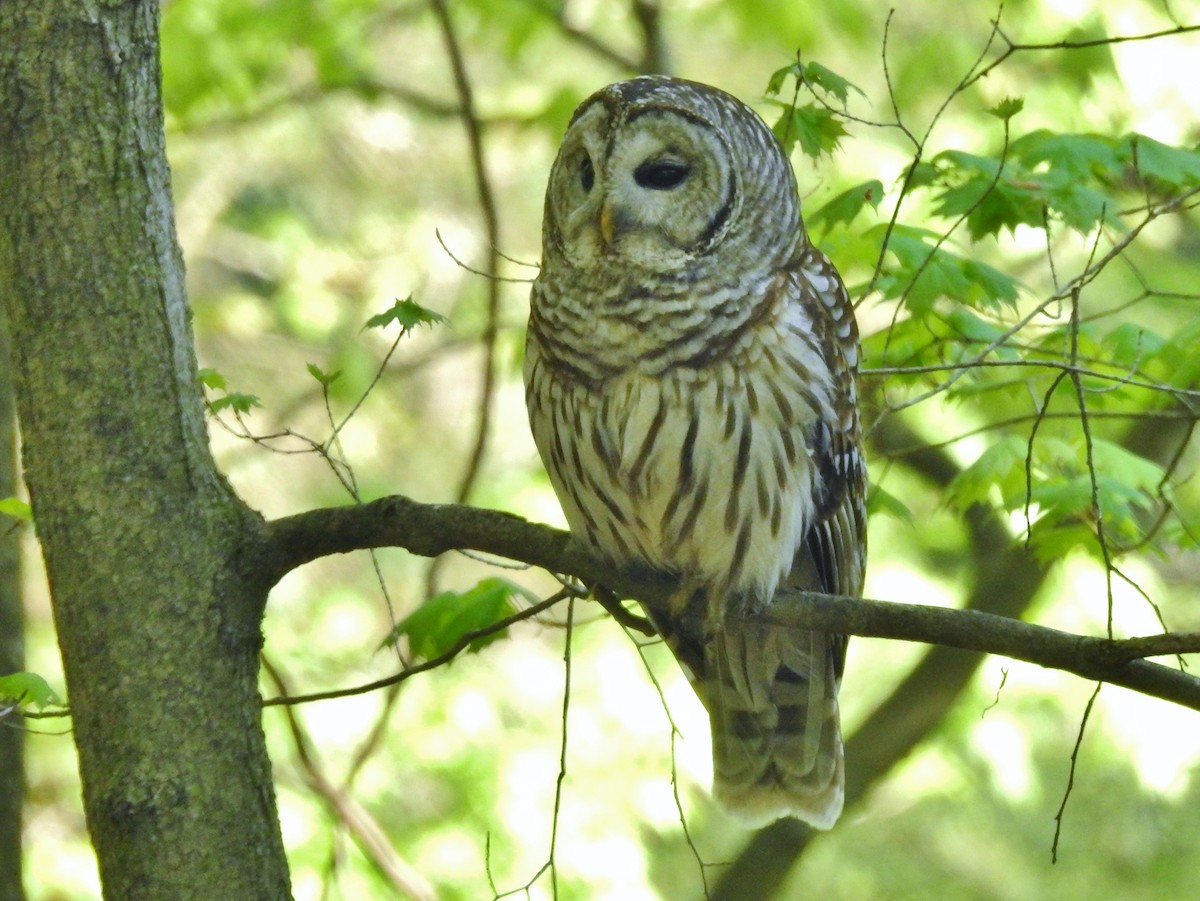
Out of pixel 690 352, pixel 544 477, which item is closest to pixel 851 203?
pixel 690 352

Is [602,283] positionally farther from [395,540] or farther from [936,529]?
[936,529]

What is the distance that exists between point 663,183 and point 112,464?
1.35m

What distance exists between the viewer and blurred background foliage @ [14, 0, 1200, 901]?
3.76 metres

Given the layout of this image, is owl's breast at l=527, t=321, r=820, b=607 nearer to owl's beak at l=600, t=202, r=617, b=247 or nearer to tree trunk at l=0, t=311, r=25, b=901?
owl's beak at l=600, t=202, r=617, b=247

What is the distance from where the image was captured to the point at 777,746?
3.89 meters

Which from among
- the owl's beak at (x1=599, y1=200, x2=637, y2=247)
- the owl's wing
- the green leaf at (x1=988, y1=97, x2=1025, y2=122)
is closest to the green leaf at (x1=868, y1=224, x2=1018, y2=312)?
the owl's wing

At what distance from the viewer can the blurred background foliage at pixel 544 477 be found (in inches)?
148

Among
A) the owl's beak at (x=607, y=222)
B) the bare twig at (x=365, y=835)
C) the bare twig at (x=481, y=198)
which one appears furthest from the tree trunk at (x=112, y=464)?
the bare twig at (x=481, y=198)

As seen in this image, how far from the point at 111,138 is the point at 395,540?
0.82m

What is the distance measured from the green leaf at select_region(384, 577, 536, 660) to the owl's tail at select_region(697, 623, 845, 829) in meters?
0.89

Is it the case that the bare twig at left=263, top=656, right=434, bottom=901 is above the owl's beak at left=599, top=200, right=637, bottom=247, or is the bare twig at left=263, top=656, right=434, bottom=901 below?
below

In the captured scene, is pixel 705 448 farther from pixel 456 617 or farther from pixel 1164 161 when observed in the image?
pixel 1164 161

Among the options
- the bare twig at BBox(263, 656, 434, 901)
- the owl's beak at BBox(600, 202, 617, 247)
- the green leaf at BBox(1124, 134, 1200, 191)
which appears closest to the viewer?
the owl's beak at BBox(600, 202, 617, 247)

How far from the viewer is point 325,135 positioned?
28.1 ft
